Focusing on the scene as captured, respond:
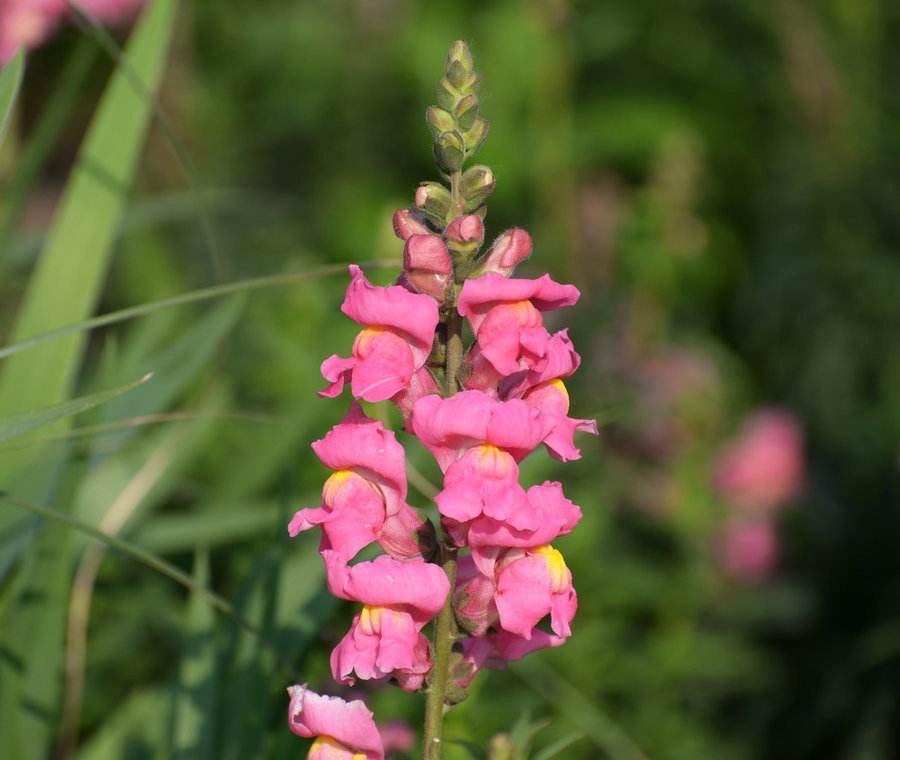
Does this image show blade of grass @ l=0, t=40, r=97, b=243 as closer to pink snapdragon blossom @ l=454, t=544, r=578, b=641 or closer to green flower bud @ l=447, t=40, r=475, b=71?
green flower bud @ l=447, t=40, r=475, b=71

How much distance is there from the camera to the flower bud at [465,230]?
103 cm

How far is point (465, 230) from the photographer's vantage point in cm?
103

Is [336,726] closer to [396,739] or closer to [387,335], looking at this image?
[387,335]

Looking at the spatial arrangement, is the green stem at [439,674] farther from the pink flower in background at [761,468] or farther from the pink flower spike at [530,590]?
the pink flower in background at [761,468]

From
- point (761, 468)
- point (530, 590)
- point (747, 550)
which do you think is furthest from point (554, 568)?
point (761, 468)

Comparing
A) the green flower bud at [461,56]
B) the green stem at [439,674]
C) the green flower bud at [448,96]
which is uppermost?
the green flower bud at [461,56]

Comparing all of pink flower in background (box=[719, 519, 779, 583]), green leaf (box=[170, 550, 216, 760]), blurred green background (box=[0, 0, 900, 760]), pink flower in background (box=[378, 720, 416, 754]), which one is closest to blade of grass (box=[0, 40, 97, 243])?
blurred green background (box=[0, 0, 900, 760])

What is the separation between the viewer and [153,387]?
6.19ft

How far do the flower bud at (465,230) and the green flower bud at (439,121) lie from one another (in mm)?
68

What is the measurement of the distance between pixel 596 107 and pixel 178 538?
2414 mm

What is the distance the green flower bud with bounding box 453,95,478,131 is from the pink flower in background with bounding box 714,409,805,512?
166 centimetres

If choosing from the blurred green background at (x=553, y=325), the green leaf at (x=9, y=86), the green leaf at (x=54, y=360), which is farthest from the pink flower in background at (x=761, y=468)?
the green leaf at (x=9, y=86)

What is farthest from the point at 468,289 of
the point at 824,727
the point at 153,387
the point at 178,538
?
the point at 824,727

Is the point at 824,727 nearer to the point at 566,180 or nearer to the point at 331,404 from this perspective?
the point at 331,404
